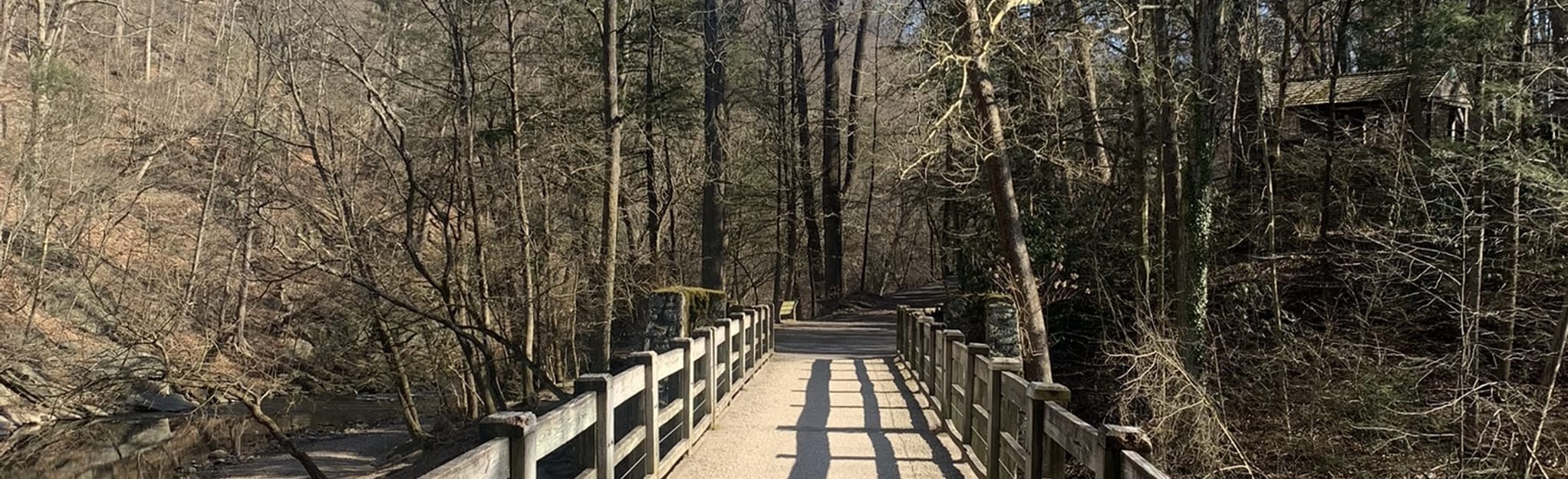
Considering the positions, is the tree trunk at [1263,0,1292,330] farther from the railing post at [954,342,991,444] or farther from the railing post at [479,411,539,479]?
the railing post at [479,411,539,479]

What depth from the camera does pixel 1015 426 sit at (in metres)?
6.66

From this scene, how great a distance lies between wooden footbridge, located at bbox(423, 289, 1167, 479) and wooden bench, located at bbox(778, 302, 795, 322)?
12.9 metres

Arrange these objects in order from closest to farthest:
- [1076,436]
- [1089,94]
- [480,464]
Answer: [480,464]
[1076,436]
[1089,94]

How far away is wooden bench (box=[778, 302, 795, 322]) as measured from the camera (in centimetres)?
2930

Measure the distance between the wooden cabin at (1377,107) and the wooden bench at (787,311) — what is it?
12999mm

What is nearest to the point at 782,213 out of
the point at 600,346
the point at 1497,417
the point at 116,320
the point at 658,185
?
the point at 658,185

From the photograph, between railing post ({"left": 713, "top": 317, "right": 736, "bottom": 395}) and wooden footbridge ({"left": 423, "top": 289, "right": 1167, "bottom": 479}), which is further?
railing post ({"left": 713, "top": 317, "right": 736, "bottom": 395})

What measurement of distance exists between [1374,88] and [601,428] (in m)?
21.3

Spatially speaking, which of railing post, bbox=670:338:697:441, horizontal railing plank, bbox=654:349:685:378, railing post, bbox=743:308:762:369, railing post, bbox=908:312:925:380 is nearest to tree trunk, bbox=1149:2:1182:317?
railing post, bbox=908:312:925:380

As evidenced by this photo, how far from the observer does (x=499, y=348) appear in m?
18.5

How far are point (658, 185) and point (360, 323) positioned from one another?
8.66m

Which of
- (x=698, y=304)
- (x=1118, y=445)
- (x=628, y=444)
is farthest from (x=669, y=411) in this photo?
(x=698, y=304)

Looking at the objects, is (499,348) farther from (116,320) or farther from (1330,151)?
(1330,151)

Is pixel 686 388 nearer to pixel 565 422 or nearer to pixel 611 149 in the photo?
pixel 565 422
